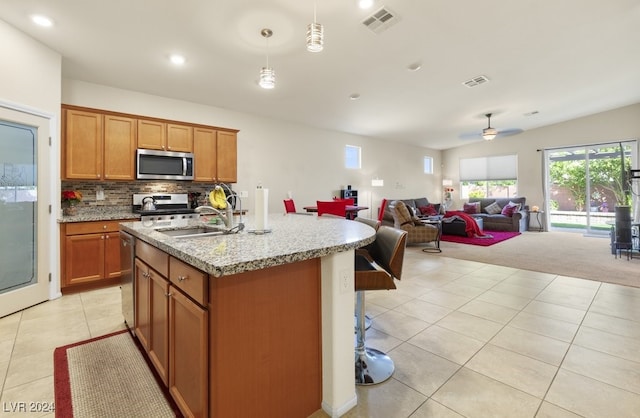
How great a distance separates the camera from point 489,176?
9.56 metres

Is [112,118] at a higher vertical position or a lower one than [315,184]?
higher

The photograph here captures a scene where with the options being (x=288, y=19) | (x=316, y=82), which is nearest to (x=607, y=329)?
(x=288, y=19)

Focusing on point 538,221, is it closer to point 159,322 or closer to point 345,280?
point 345,280

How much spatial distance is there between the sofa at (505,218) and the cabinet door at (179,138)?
7.69m

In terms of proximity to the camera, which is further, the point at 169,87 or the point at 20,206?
the point at 169,87

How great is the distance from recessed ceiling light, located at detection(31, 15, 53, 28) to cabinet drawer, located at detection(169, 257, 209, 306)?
2942 millimetres

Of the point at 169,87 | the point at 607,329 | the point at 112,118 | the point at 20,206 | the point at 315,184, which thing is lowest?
the point at 607,329

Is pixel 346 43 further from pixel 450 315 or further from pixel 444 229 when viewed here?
pixel 444 229

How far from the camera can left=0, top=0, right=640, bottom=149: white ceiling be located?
9.12 feet

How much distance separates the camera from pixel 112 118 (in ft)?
12.3

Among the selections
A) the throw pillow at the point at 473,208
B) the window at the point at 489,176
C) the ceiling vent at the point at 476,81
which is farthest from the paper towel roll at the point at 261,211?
the window at the point at 489,176

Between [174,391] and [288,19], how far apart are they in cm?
314

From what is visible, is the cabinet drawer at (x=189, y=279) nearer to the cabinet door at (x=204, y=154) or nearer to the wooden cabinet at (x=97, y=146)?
the wooden cabinet at (x=97, y=146)

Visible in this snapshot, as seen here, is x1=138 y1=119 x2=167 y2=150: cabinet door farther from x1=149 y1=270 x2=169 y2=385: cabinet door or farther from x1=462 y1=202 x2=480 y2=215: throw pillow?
x1=462 y1=202 x2=480 y2=215: throw pillow
